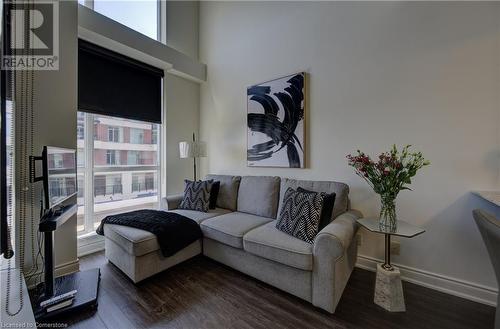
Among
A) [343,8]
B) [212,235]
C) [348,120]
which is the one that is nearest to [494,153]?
[348,120]

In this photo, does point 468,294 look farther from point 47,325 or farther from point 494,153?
point 47,325

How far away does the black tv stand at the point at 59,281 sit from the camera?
1475mm

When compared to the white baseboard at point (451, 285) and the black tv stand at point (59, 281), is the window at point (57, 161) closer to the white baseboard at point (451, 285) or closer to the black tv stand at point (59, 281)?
the black tv stand at point (59, 281)

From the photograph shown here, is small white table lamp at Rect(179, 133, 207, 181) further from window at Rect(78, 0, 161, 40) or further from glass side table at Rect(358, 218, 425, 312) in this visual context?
glass side table at Rect(358, 218, 425, 312)

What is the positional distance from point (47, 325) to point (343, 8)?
12.3ft

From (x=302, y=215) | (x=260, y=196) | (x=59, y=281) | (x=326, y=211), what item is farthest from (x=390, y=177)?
(x=59, y=281)

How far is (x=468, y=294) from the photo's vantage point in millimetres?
1780

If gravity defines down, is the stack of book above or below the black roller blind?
below

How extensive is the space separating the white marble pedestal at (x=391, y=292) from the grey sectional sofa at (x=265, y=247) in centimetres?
27

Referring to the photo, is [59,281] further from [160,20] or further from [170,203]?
[160,20]

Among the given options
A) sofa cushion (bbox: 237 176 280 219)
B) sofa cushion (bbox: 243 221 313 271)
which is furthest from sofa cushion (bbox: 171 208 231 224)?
sofa cushion (bbox: 243 221 313 271)

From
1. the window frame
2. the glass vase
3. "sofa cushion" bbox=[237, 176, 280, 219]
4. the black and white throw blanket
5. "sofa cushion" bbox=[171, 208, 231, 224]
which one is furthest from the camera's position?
the window frame

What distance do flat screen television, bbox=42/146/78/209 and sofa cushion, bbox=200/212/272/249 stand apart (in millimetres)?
1219

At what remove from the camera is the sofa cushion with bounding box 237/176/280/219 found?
102 inches
